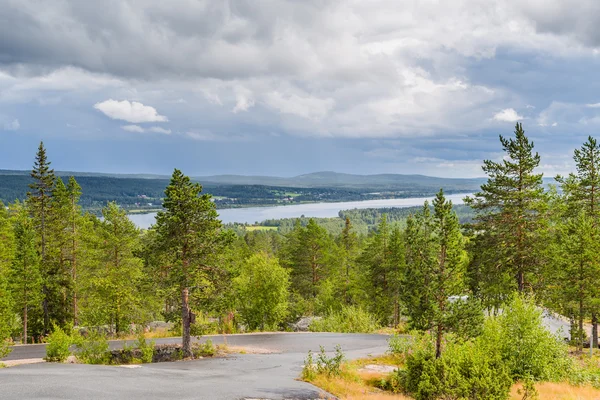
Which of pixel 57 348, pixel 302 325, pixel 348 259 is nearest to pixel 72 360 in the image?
pixel 57 348

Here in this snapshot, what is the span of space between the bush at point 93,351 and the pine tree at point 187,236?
4092mm

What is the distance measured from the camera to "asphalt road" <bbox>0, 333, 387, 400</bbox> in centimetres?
1434

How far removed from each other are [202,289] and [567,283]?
2544 centimetres

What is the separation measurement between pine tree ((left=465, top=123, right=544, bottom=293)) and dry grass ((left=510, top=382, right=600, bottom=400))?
10663mm

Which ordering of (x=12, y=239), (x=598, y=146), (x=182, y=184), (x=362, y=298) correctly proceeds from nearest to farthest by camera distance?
1. (x=182, y=184)
2. (x=598, y=146)
3. (x=12, y=239)
4. (x=362, y=298)

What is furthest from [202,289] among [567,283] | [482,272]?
[567,283]

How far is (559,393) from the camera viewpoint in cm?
1866

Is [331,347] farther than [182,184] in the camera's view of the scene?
Yes

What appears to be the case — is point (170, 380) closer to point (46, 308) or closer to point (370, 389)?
point (370, 389)

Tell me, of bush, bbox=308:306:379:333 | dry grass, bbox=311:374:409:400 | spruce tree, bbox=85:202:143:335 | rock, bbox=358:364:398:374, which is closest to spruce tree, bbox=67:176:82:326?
spruce tree, bbox=85:202:143:335

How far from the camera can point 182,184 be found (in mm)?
24703

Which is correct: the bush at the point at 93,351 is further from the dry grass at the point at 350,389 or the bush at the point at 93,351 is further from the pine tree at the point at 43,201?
the pine tree at the point at 43,201

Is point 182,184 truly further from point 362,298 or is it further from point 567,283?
point 362,298

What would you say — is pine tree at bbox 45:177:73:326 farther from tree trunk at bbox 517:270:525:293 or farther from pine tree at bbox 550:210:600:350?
pine tree at bbox 550:210:600:350
